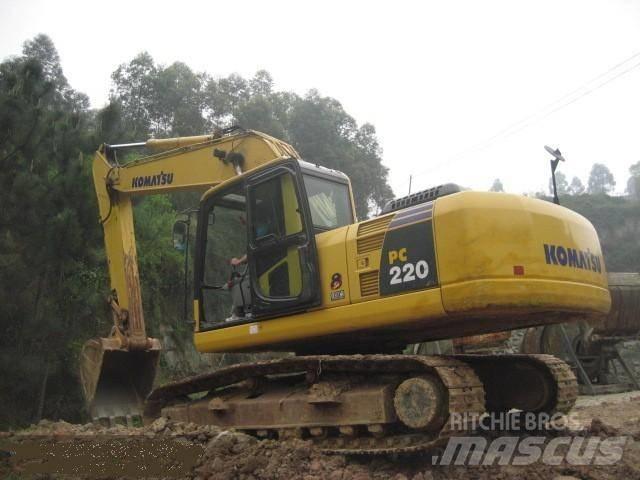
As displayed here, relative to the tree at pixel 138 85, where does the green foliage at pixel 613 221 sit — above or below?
below

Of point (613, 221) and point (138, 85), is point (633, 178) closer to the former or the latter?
point (613, 221)

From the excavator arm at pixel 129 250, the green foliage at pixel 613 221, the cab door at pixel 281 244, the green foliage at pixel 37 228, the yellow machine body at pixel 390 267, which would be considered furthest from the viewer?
the green foliage at pixel 613 221

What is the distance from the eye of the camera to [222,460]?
15.5 feet

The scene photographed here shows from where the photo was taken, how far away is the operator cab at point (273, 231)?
5324mm

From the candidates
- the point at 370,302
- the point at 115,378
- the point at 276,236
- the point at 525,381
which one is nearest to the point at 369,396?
the point at 370,302

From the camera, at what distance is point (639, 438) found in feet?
18.1

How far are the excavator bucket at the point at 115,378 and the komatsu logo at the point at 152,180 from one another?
2.02 m

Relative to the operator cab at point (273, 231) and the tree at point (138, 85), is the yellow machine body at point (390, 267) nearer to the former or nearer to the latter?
the operator cab at point (273, 231)

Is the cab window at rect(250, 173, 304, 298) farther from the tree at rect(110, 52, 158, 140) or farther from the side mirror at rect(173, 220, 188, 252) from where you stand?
the tree at rect(110, 52, 158, 140)

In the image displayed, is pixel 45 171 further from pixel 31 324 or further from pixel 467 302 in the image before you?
pixel 467 302

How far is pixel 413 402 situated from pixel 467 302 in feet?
2.71

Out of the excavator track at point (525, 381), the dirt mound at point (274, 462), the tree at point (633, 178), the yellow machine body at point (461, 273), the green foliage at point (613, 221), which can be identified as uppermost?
the tree at point (633, 178)

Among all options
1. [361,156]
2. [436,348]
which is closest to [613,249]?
[361,156]

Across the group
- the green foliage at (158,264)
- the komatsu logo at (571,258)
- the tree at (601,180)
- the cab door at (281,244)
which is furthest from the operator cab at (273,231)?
the tree at (601,180)
